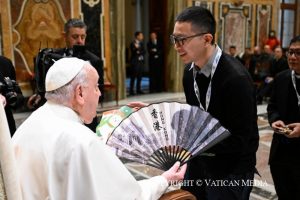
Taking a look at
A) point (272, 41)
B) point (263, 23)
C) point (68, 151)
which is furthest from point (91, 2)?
point (68, 151)

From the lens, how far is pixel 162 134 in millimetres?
1759

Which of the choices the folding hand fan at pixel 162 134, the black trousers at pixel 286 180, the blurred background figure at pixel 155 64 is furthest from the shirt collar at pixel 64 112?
the blurred background figure at pixel 155 64

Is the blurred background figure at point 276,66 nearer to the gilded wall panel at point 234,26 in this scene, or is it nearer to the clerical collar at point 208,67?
the gilded wall panel at point 234,26

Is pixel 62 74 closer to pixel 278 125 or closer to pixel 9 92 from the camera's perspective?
pixel 9 92

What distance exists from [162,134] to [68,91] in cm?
53

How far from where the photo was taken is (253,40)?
11531 mm

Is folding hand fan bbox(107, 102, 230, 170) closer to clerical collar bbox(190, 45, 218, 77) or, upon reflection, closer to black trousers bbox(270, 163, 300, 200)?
clerical collar bbox(190, 45, 218, 77)

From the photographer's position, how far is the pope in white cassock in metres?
1.36

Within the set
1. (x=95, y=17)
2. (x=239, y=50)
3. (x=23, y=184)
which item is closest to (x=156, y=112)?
(x=23, y=184)

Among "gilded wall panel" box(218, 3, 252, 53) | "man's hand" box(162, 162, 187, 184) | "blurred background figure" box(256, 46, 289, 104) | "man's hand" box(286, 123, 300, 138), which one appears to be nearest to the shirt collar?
"man's hand" box(162, 162, 187, 184)

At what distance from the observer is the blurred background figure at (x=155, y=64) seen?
32.5 feet

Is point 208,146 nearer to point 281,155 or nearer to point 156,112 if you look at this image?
point 156,112

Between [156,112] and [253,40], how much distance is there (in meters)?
10.5

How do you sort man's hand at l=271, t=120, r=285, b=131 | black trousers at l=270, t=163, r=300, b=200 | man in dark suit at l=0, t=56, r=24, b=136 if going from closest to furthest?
man in dark suit at l=0, t=56, r=24, b=136, man's hand at l=271, t=120, r=285, b=131, black trousers at l=270, t=163, r=300, b=200
